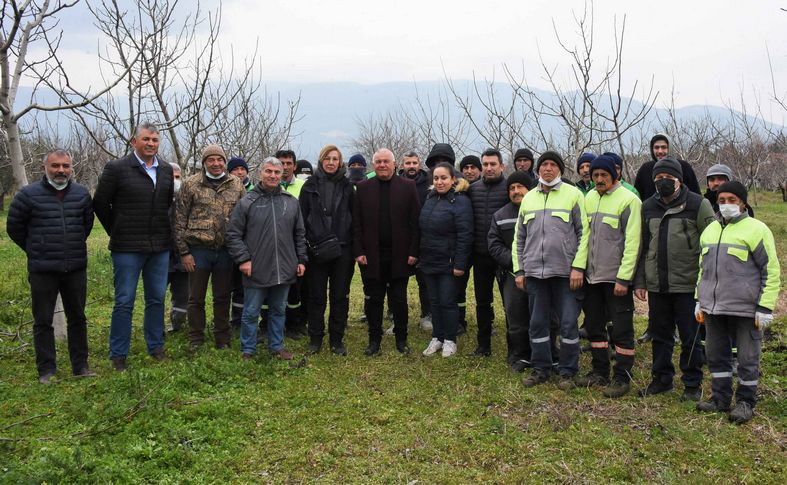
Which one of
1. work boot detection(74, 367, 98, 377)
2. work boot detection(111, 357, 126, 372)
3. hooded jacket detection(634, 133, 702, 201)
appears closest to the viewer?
work boot detection(74, 367, 98, 377)

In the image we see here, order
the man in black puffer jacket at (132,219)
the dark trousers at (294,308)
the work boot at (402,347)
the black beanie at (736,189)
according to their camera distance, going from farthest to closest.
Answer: the dark trousers at (294,308) < the work boot at (402,347) < the man in black puffer jacket at (132,219) < the black beanie at (736,189)

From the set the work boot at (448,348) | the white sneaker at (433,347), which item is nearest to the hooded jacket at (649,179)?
the work boot at (448,348)

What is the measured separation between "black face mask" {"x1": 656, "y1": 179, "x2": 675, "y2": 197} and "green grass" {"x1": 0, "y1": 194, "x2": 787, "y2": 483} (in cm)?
169

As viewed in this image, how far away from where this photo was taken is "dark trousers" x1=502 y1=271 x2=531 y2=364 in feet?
18.9

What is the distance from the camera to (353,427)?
4461 millimetres

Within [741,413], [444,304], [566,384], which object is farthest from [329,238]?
[741,413]

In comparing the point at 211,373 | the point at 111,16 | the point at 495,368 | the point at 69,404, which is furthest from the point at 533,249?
the point at 111,16

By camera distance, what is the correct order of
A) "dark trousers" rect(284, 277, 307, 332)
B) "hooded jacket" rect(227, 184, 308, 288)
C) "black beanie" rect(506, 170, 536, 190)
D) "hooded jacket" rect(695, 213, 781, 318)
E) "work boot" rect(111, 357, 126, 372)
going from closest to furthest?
"hooded jacket" rect(695, 213, 781, 318) < "work boot" rect(111, 357, 126, 372) < "black beanie" rect(506, 170, 536, 190) < "hooded jacket" rect(227, 184, 308, 288) < "dark trousers" rect(284, 277, 307, 332)

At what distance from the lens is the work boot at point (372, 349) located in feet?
20.9

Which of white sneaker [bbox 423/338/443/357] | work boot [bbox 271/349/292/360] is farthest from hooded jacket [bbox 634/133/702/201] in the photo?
work boot [bbox 271/349/292/360]

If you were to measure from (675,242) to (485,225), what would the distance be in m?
1.90

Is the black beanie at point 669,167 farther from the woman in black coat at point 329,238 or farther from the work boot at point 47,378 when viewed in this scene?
the work boot at point 47,378

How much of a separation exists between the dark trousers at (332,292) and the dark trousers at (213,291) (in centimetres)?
88

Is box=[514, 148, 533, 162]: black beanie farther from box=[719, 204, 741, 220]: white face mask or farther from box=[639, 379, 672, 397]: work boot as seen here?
box=[639, 379, 672, 397]: work boot
